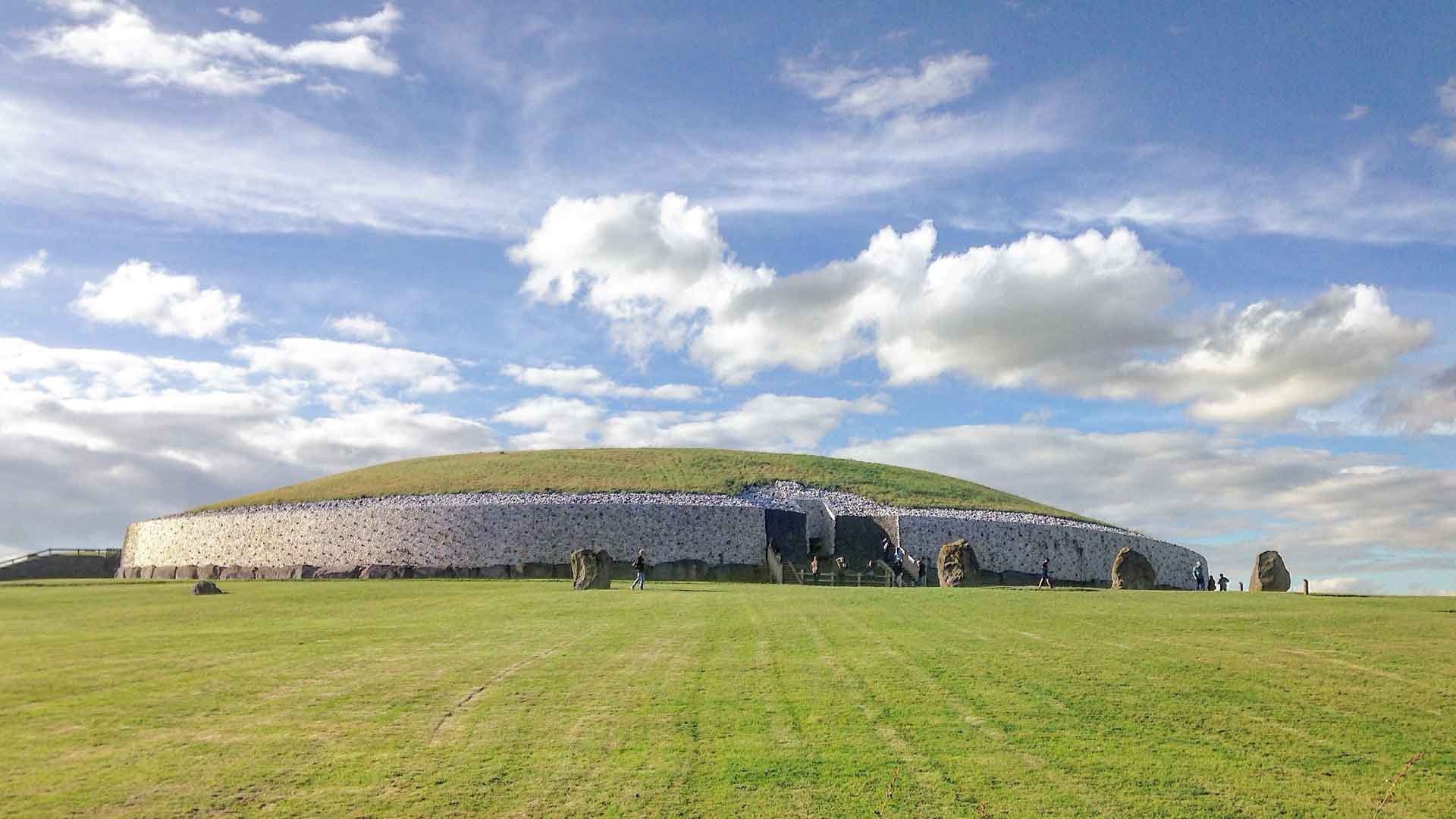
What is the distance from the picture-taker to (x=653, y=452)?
79.3 m

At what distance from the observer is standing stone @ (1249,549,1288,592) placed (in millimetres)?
36969

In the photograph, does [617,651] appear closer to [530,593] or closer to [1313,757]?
[1313,757]

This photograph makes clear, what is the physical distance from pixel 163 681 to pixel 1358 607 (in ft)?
74.2

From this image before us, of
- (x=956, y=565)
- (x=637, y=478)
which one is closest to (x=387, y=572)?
(x=637, y=478)

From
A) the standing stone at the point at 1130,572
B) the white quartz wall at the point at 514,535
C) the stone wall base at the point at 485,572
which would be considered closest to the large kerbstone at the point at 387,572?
the stone wall base at the point at 485,572

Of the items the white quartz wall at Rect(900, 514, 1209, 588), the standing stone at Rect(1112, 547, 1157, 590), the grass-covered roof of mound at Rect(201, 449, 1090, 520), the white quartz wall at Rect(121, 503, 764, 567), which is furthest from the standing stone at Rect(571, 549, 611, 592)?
the grass-covered roof of mound at Rect(201, 449, 1090, 520)

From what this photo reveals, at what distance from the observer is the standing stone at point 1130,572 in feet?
127

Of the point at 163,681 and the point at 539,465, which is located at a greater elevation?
the point at 539,465

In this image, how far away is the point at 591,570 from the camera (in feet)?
111

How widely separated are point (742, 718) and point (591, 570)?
22.7 meters

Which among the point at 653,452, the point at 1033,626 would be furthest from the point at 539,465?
the point at 1033,626

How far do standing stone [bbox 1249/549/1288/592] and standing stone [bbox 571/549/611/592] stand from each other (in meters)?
21.7

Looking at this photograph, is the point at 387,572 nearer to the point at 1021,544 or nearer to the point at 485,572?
the point at 485,572

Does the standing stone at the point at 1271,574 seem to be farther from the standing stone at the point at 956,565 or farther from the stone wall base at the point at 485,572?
the stone wall base at the point at 485,572
